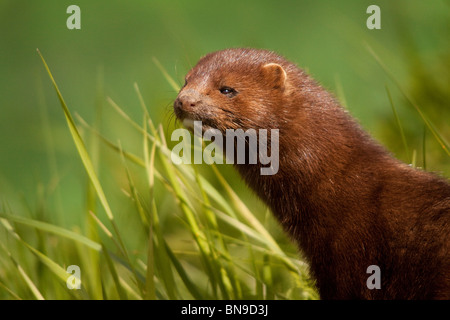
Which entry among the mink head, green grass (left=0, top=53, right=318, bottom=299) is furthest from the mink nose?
green grass (left=0, top=53, right=318, bottom=299)

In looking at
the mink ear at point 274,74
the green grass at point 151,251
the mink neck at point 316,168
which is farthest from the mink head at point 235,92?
the green grass at point 151,251

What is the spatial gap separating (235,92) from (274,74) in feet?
0.54

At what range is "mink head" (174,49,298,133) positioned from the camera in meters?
2.47

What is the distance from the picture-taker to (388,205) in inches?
94.7

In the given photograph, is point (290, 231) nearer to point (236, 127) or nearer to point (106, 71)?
point (236, 127)

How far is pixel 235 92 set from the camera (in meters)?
2.54

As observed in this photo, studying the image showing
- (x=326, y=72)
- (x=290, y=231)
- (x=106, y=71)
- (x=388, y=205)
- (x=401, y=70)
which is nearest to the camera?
(x=388, y=205)

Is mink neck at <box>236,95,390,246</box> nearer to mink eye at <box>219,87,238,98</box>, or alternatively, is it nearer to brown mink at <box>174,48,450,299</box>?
brown mink at <box>174,48,450,299</box>

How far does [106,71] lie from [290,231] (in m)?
3.52

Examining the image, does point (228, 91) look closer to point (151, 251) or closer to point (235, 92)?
point (235, 92)

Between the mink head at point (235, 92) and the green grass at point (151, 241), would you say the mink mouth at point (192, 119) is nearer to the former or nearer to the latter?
the mink head at point (235, 92)

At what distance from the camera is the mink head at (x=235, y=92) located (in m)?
2.47

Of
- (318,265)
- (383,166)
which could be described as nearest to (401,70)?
(383,166)

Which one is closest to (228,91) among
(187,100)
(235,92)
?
(235,92)
